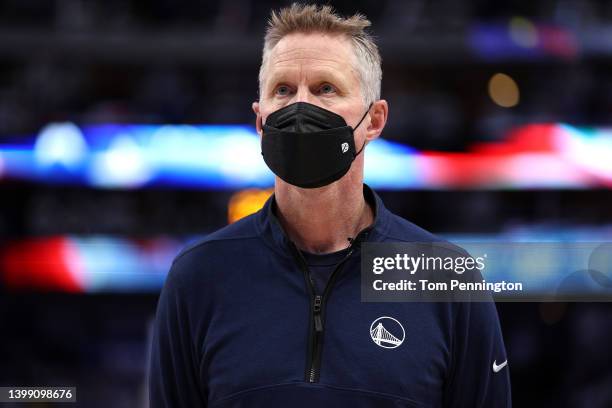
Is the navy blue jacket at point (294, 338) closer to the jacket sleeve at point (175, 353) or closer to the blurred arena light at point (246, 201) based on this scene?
the jacket sleeve at point (175, 353)

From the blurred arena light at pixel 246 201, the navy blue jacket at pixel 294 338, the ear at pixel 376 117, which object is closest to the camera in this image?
the navy blue jacket at pixel 294 338

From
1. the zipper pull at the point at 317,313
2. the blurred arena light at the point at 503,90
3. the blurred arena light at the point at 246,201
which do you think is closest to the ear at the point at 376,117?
the zipper pull at the point at 317,313

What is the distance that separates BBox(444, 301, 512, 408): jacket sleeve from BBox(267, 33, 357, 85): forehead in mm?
632

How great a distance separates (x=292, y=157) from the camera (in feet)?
6.84

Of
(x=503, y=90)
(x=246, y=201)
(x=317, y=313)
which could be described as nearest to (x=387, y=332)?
(x=317, y=313)

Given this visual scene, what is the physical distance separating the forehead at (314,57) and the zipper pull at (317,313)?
0.52m

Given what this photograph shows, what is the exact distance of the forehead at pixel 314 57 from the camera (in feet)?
6.78

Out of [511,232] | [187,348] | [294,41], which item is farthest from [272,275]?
[511,232]

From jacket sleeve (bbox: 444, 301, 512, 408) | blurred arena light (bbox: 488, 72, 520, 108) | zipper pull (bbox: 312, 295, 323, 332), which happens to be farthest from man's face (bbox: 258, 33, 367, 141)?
blurred arena light (bbox: 488, 72, 520, 108)

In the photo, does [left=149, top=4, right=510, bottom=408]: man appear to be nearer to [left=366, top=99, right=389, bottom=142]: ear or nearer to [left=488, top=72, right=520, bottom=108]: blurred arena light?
[left=366, top=99, right=389, bottom=142]: ear

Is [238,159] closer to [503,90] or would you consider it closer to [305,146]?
[503,90]

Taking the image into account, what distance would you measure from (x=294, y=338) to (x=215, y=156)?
6.08 m

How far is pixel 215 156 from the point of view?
797 centimetres

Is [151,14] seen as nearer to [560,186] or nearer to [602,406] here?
[560,186]
